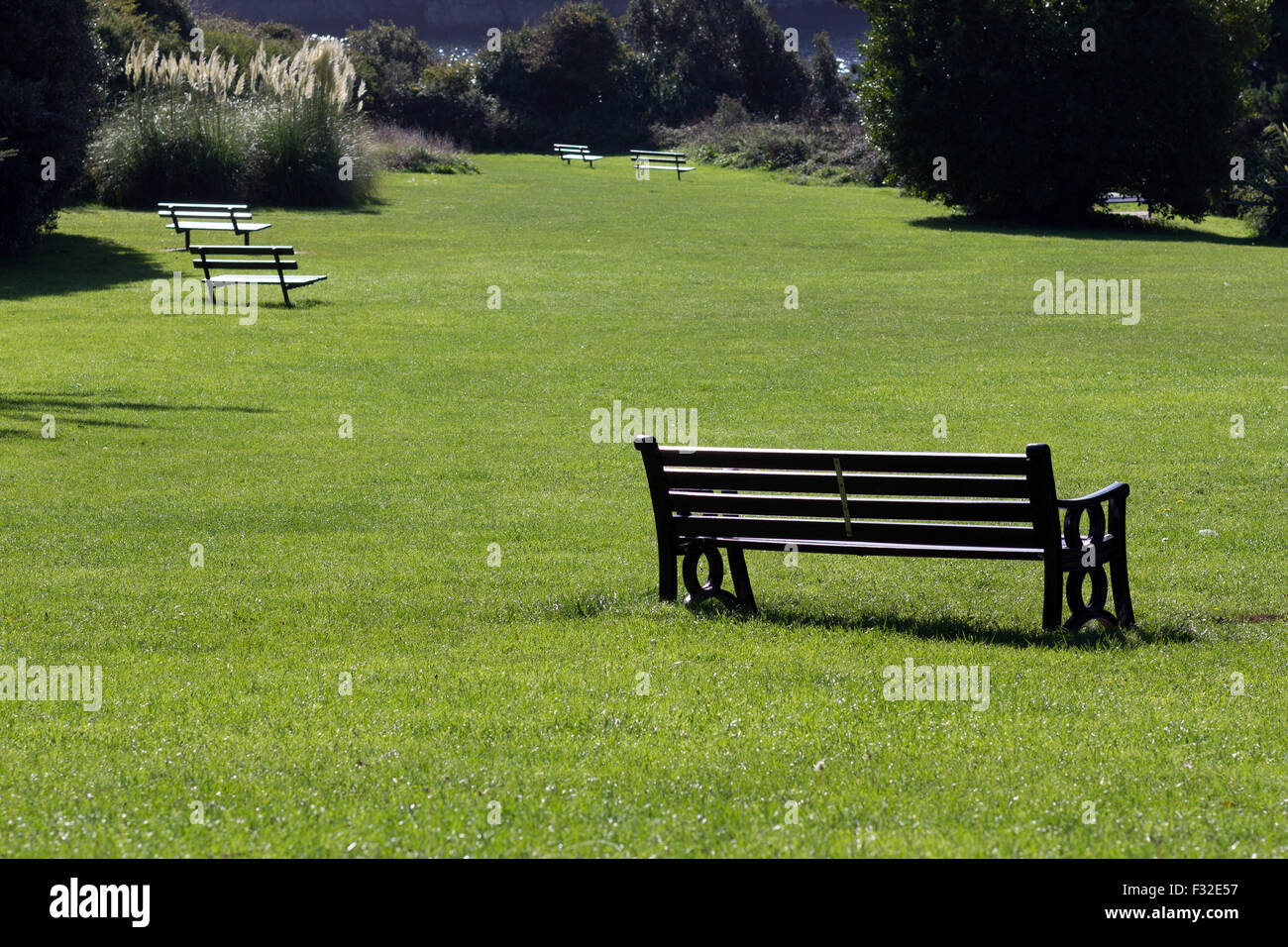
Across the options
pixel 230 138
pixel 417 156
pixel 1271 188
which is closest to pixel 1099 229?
pixel 1271 188

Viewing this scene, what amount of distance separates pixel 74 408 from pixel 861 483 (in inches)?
415

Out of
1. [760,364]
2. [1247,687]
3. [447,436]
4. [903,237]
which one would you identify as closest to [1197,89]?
[903,237]

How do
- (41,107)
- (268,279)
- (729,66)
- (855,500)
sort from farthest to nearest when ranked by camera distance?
(729,66), (41,107), (268,279), (855,500)

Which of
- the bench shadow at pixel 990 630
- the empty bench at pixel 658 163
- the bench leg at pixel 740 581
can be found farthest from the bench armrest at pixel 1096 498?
the empty bench at pixel 658 163

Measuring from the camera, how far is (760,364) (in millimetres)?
18250

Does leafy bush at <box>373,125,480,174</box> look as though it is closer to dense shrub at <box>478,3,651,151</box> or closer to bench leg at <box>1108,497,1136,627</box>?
dense shrub at <box>478,3,651,151</box>

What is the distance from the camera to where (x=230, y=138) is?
3616cm

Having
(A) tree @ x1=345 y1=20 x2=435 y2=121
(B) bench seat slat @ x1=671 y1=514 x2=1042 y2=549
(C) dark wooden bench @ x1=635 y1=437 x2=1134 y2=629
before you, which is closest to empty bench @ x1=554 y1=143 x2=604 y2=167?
(A) tree @ x1=345 y1=20 x2=435 y2=121

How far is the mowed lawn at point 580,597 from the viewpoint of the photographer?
4527 mm

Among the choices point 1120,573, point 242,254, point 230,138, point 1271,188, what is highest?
point 230,138

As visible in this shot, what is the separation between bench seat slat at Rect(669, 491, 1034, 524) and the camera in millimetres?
7070

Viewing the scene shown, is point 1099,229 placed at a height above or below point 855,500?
above

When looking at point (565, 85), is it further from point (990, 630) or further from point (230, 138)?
point (990, 630)
